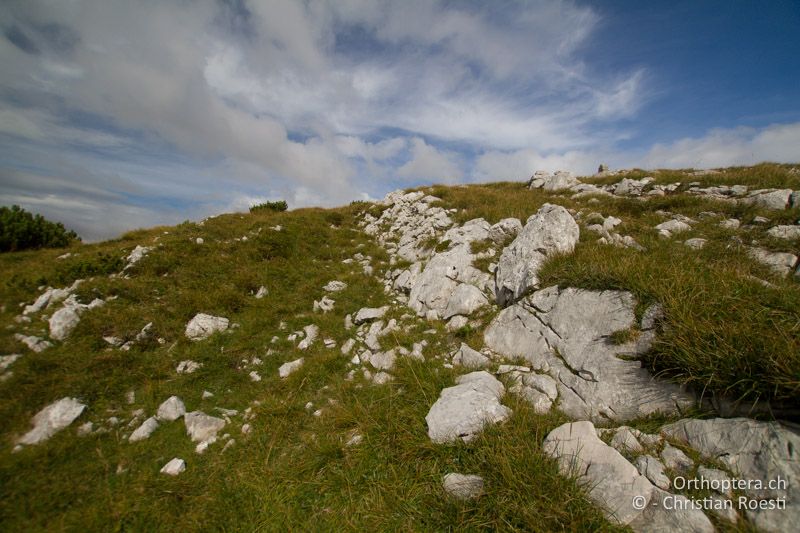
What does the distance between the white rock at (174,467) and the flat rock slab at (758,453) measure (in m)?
6.85

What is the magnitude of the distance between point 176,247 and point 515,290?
12.3 meters

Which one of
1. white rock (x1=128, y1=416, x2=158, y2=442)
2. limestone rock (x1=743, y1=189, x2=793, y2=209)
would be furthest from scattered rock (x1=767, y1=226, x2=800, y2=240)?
white rock (x1=128, y1=416, x2=158, y2=442)

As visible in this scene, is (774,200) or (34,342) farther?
(774,200)

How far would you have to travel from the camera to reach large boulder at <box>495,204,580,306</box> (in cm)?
667

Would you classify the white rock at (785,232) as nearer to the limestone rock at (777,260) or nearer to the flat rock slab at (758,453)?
the limestone rock at (777,260)

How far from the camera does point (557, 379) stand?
15.8 ft

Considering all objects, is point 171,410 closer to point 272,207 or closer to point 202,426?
point 202,426

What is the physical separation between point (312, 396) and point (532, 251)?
19.4ft

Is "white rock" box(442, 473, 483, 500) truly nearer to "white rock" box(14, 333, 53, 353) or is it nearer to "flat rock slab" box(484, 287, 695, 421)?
"flat rock slab" box(484, 287, 695, 421)

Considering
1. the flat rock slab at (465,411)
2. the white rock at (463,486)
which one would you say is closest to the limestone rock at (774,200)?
the flat rock slab at (465,411)

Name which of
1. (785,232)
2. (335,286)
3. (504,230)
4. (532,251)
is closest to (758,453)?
(532,251)

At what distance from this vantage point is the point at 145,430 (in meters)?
5.05

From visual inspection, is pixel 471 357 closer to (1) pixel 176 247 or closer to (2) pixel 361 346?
(2) pixel 361 346

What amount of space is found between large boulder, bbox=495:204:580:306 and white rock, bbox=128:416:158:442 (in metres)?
7.48
